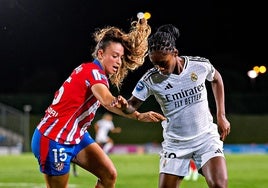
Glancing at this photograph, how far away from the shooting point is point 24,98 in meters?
49.0

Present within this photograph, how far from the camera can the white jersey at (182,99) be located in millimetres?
8852

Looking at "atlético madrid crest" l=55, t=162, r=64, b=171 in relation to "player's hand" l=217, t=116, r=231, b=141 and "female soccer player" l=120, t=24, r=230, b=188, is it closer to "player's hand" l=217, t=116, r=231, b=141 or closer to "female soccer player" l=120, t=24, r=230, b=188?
"female soccer player" l=120, t=24, r=230, b=188

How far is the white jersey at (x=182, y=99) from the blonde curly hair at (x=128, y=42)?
0.27 metres

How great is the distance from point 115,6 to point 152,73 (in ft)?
143

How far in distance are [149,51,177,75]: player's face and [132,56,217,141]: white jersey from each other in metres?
0.09

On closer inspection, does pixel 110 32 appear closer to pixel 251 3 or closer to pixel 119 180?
pixel 119 180

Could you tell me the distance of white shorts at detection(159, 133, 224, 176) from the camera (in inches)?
349

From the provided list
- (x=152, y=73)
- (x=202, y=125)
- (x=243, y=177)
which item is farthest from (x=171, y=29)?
(x=243, y=177)

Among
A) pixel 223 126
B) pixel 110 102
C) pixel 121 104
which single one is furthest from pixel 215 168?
pixel 110 102

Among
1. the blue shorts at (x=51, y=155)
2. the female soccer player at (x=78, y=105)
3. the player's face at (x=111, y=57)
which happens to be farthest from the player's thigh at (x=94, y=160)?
the player's face at (x=111, y=57)

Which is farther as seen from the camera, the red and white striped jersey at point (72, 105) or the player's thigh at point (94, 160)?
the player's thigh at point (94, 160)

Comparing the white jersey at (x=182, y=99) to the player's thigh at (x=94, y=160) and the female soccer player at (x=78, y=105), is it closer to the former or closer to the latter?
the female soccer player at (x=78, y=105)

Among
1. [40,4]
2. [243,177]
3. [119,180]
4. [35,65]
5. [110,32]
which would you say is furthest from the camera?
[35,65]

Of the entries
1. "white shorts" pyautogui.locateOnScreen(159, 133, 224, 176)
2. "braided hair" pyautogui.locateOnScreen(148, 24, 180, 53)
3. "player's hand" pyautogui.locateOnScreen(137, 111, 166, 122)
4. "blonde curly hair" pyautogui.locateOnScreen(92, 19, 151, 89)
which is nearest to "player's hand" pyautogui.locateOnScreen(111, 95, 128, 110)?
"player's hand" pyautogui.locateOnScreen(137, 111, 166, 122)
